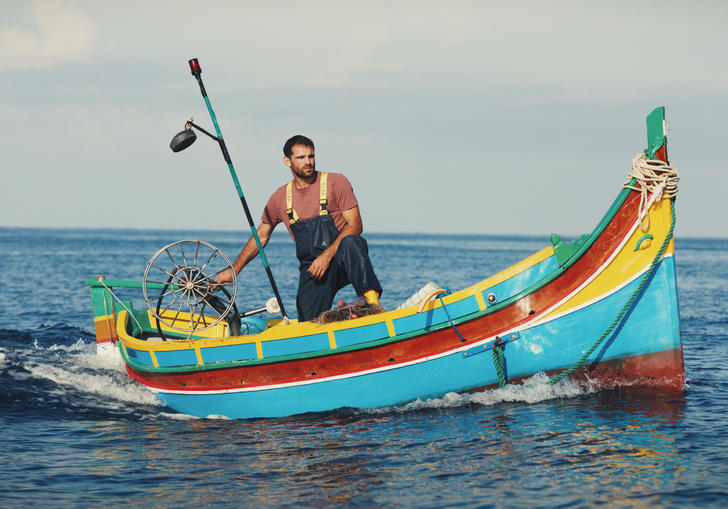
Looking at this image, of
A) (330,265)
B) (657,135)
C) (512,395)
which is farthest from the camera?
(330,265)

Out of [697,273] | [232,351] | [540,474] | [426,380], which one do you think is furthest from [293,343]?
[697,273]

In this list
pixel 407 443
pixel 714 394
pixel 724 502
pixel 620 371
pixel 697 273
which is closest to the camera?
pixel 724 502

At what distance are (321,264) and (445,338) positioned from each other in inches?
60.2

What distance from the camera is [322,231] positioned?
813cm

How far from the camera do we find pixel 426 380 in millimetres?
7578

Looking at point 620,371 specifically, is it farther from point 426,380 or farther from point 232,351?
point 232,351

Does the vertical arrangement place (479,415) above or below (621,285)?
below

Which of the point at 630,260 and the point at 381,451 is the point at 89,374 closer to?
the point at 381,451

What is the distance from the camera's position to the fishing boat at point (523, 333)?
7145mm

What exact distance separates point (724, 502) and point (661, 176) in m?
2.96

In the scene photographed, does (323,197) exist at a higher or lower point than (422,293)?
higher

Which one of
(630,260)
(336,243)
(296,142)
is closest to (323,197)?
(336,243)

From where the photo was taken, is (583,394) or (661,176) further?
(583,394)

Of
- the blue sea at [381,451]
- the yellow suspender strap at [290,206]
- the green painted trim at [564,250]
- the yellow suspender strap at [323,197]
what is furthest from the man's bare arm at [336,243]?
the green painted trim at [564,250]
